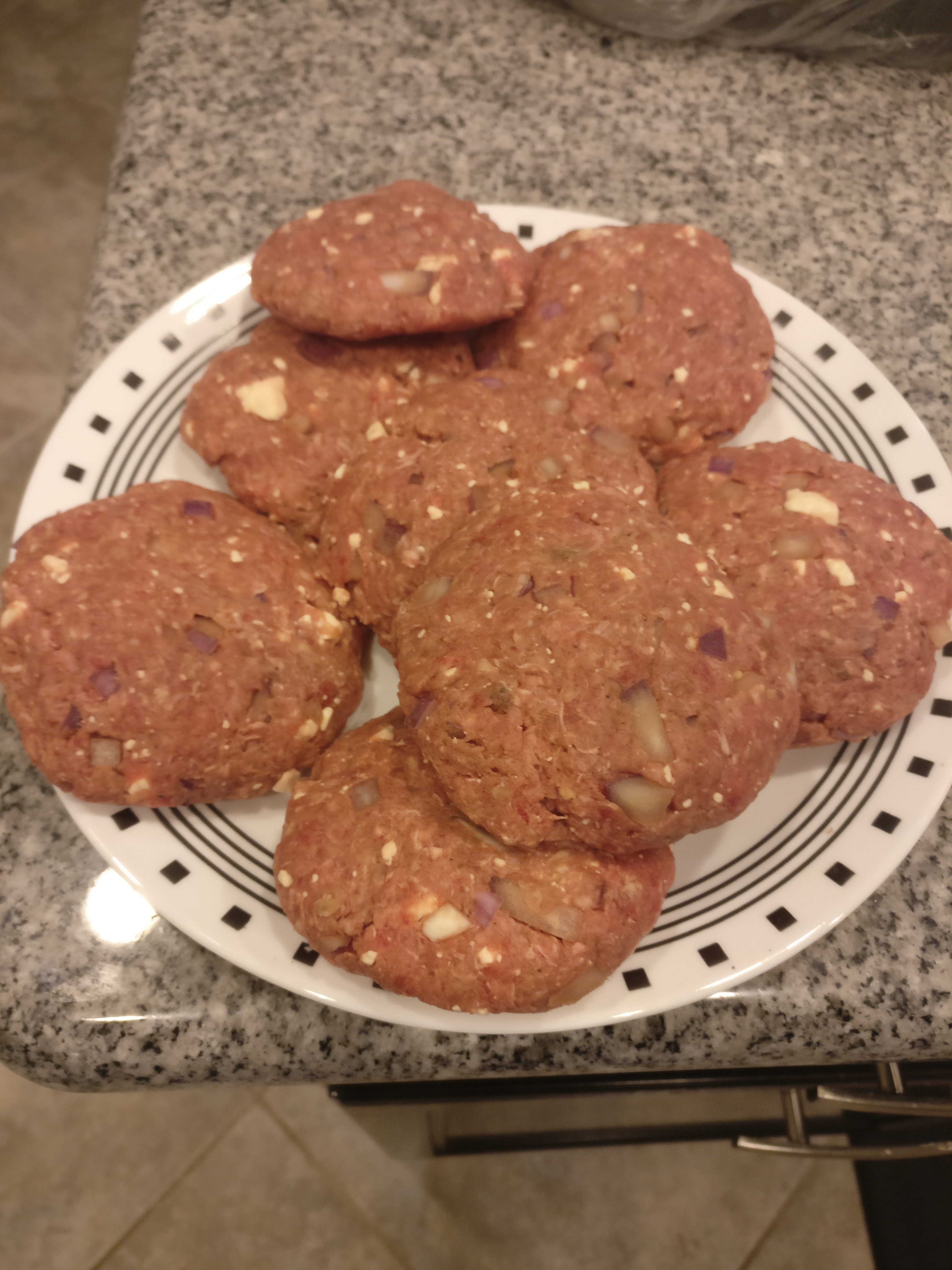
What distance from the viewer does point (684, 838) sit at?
113 centimetres

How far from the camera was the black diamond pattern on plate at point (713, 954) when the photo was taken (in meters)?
1.06

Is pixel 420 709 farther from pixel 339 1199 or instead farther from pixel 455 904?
pixel 339 1199

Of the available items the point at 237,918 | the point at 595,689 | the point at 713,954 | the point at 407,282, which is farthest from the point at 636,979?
the point at 407,282

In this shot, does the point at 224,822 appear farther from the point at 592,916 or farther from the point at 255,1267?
the point at 255,1267

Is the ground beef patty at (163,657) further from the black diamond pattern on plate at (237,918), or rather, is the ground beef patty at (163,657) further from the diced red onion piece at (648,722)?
the diced red onion piece at (648,722)

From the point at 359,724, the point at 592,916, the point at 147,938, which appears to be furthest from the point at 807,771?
the point at 147,938

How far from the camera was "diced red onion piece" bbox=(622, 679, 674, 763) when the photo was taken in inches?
35.5

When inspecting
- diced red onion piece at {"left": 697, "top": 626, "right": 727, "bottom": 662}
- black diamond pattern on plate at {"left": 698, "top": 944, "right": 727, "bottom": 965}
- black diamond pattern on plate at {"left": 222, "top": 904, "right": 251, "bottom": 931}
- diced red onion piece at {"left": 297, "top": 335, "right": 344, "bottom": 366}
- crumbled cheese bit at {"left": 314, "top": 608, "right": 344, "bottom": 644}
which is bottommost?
black diamond pattern on plate at {"left": 698, "top": 944, "right": 727, "bottom": 965}

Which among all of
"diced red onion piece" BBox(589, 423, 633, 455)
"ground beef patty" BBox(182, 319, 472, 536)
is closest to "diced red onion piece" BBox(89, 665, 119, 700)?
"ground beef patty" BBox(182, 319, 472, 536)

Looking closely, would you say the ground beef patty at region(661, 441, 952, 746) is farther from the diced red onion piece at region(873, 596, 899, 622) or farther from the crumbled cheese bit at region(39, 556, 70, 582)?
the crumbled cheese bit at region(39, 556, 70, 582)

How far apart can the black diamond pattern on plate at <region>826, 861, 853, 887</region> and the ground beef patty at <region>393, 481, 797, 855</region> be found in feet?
0.74

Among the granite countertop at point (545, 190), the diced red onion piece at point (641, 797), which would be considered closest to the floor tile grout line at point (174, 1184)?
the granite countertop at point (545, 190)

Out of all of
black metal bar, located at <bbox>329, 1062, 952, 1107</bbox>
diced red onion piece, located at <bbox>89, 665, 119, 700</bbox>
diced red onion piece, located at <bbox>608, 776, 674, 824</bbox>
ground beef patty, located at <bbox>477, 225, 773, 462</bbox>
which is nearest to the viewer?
diced red onion piece, located at <bbox>608, 776, 674, 824</bbox>

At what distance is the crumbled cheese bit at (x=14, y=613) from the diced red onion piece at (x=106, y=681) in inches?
4.9
